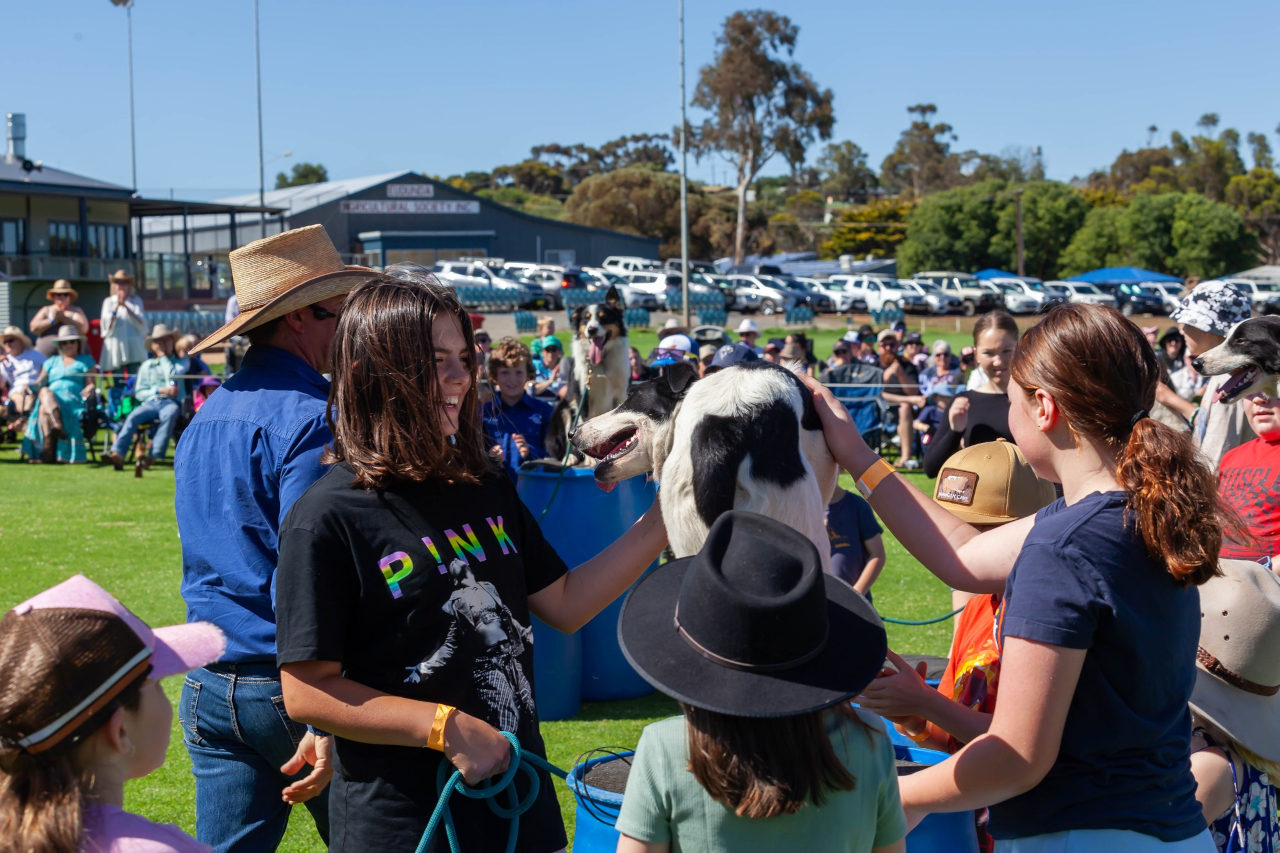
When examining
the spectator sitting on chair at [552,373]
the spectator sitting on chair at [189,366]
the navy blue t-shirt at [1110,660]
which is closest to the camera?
the navy blue t-shirt at [1110,660]

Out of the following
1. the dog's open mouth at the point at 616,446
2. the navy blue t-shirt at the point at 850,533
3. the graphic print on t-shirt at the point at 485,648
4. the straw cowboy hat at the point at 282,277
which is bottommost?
the navy blue t-shirt at the point at 850,533

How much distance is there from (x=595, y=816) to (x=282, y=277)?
1672 millimetres

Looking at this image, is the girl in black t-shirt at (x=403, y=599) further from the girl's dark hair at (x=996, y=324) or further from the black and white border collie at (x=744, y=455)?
the girl's dark hair at (x=996, y=324)

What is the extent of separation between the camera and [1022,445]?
2305 millimetres

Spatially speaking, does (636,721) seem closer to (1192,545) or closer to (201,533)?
(201,533)

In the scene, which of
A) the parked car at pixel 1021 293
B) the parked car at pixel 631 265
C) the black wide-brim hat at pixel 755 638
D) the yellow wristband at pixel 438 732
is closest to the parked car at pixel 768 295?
the parked car at pixel 1021 293

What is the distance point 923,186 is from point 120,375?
282 feet

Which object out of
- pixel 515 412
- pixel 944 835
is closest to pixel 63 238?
pixel 515 412

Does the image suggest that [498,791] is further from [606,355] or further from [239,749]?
[606,355]

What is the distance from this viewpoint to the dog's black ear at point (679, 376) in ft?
8.98

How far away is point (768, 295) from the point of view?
1762 inches

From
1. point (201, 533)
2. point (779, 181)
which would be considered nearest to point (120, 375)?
point (201, 533)

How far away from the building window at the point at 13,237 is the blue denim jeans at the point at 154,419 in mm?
23256

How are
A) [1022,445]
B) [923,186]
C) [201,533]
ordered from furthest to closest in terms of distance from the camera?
[923,186] < [201,533] < [1022,445]
